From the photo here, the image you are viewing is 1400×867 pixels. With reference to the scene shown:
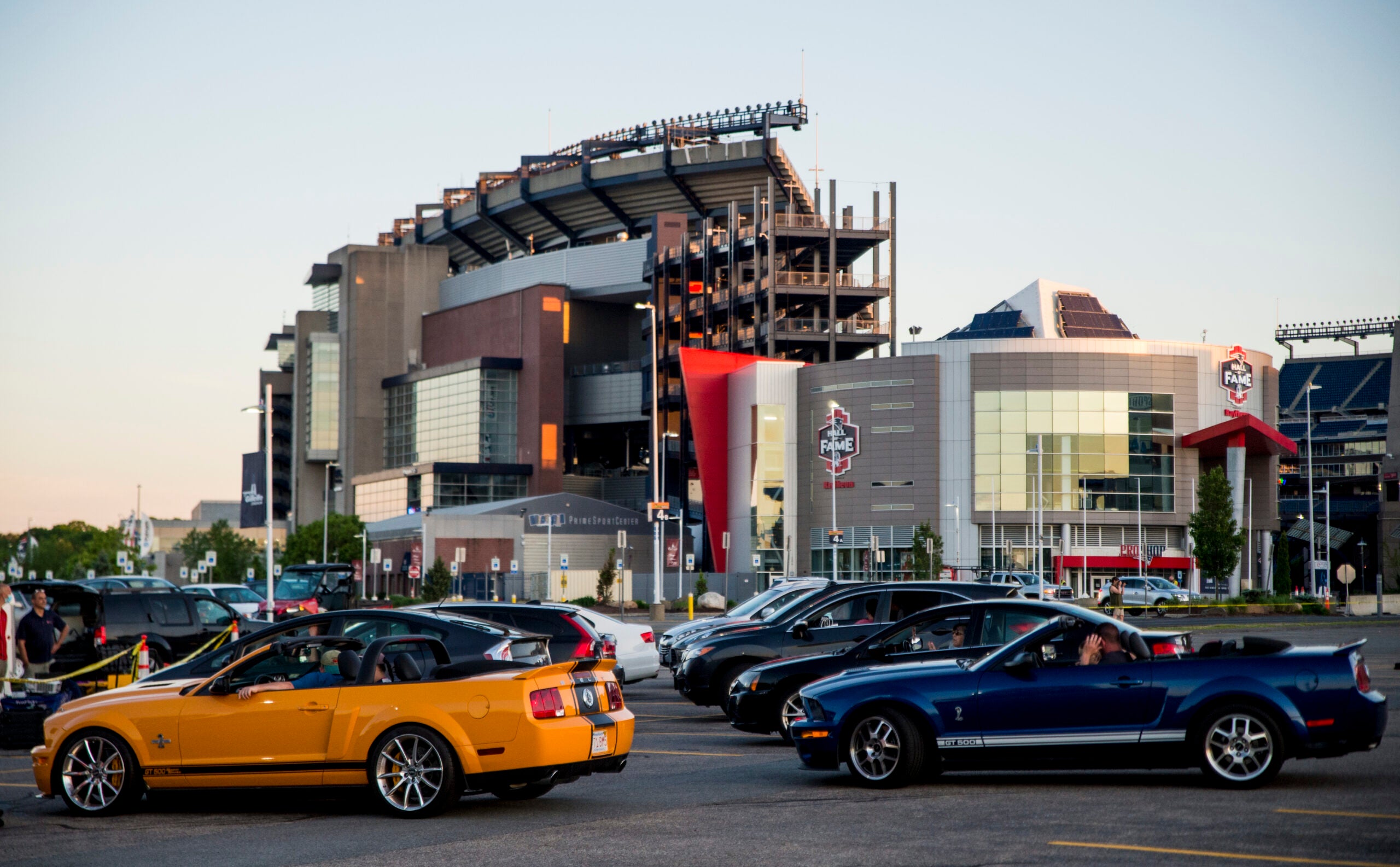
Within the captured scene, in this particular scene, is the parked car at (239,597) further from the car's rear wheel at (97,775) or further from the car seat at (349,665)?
the car seat at (349,665)

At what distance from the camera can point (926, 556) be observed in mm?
73938

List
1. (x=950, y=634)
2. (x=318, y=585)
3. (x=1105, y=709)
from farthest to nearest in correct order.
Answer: (x=318, y=585), (x=950, y=634), (x=1105, y=709)

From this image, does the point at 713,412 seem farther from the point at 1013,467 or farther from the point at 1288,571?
the point at 1288,571

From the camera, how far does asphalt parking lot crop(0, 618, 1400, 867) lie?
8.91 m

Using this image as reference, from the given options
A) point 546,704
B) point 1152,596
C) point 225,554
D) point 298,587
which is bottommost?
point 1152,596

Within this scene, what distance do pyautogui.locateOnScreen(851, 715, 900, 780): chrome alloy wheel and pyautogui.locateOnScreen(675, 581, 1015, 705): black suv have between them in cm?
444

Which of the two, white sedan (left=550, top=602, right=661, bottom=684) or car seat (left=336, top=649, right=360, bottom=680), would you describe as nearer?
car seat (left=336, top=649, right=360, bottom=680)

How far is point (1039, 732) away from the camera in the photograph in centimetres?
1136

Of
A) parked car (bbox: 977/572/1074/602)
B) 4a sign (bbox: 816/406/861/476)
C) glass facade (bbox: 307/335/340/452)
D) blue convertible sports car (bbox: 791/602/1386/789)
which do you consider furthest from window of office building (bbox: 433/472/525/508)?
blue convertible sports car (bbox: 791/602/1386/789)

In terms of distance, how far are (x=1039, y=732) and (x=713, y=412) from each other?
79.1 meters

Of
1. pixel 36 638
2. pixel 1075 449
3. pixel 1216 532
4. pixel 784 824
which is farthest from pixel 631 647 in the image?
pixel 1075 449

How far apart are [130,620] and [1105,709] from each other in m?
17.0

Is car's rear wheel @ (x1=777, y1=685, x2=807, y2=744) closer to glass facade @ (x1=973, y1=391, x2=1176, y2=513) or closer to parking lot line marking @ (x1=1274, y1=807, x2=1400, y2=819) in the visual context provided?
parking lot line marking @ (x1=1274, y1=807, x2=1400, y2=819)

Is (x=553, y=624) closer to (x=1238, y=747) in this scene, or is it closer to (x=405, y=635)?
(x=405, y=635)
